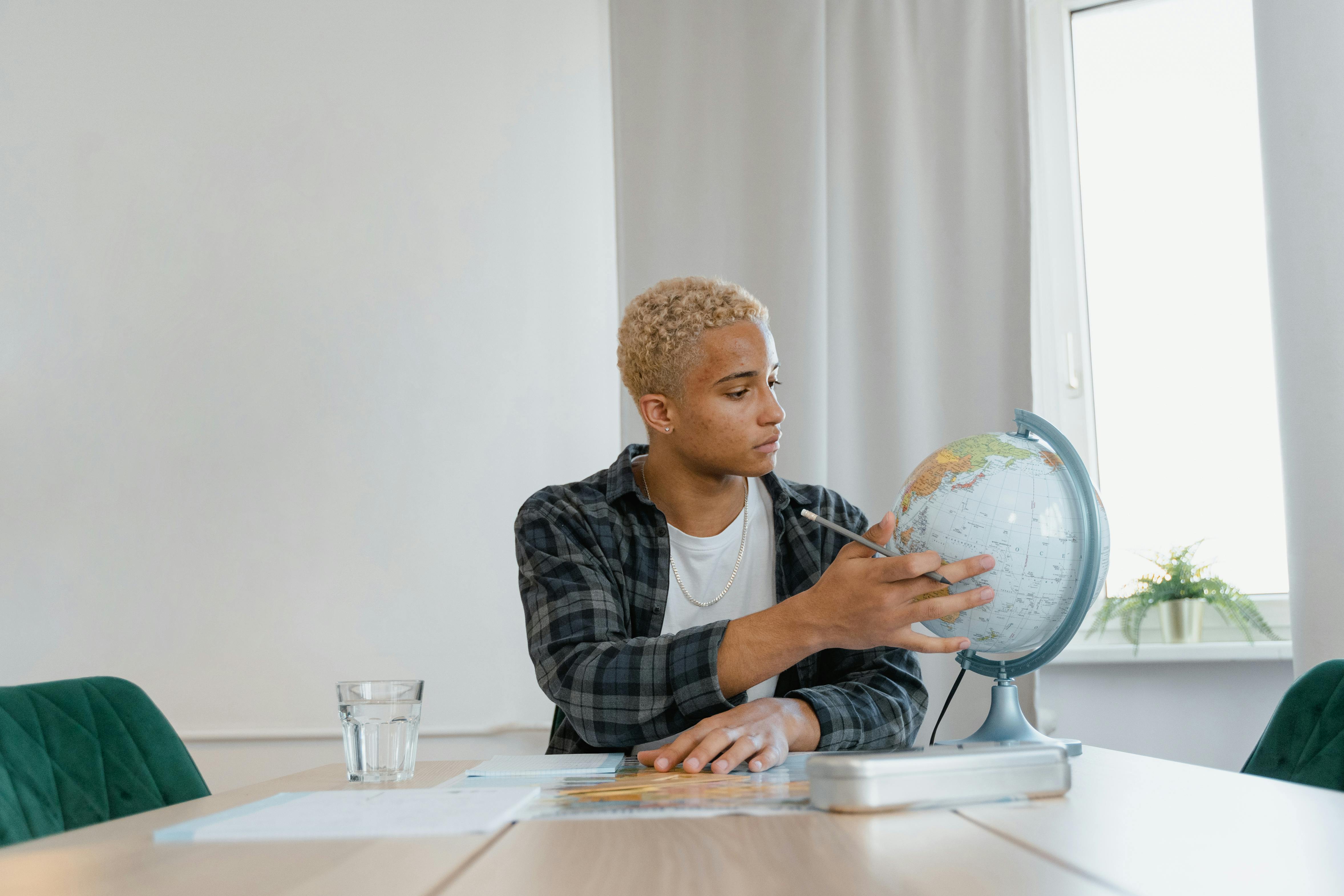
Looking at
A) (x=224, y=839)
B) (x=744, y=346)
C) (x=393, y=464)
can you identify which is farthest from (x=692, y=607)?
(x=393, y=464)

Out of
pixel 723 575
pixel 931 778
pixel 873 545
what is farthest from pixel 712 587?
pixel 931 778

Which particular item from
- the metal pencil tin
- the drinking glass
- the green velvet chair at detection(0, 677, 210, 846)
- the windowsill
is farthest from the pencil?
the windowsill

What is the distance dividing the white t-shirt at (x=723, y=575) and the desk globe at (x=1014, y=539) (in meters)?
0.49

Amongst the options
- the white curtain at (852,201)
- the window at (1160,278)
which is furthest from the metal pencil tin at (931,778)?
the window at (1160,278)

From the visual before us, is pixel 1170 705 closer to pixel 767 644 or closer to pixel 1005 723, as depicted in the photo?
pixel 1005 723

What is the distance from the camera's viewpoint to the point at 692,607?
5.31 feet

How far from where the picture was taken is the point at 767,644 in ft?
3.86

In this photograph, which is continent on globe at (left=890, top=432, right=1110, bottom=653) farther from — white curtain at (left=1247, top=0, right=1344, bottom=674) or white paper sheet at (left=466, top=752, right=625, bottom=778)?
white curtain at (left=1247, top=0, right=1344, bottom=674)

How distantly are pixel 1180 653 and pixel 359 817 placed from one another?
7.54 feet

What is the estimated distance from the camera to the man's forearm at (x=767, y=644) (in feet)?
3.79

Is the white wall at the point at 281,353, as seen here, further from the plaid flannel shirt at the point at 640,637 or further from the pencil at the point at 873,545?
the pencil at the point at 873,545

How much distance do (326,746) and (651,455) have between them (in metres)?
1.32

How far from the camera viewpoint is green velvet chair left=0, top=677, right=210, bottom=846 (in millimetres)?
1131

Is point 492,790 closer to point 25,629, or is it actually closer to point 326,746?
point 326,746
